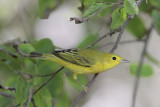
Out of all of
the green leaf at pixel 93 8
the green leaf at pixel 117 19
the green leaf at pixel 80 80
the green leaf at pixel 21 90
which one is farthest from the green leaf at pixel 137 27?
the green leaf at pixel 21 90

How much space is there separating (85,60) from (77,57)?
4.1 inches

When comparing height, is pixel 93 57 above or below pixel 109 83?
above

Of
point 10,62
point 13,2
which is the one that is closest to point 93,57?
point 10,62

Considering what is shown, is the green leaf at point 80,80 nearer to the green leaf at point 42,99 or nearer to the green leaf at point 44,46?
the green leaf at point 44,46

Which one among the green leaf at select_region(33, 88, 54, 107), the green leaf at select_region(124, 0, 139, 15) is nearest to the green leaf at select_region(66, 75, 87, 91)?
the green leaf at select_region(33, 88, 54, 107)

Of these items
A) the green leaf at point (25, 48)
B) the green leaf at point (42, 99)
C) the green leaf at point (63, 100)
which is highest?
the green leaf at point (25, 48)

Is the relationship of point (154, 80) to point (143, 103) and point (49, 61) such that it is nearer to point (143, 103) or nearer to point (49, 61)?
point (143, 103)

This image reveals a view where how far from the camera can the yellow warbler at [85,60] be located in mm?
3017

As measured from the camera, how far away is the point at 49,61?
9.78ft

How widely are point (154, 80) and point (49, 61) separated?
341cm

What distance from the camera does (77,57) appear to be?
3186 mm

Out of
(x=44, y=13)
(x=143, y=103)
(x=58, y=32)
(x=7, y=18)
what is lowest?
(x=143, y=103)

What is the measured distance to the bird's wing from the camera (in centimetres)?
307

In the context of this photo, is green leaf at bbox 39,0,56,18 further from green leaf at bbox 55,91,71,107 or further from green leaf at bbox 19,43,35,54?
green leaf at bbox 55,91,71,107
